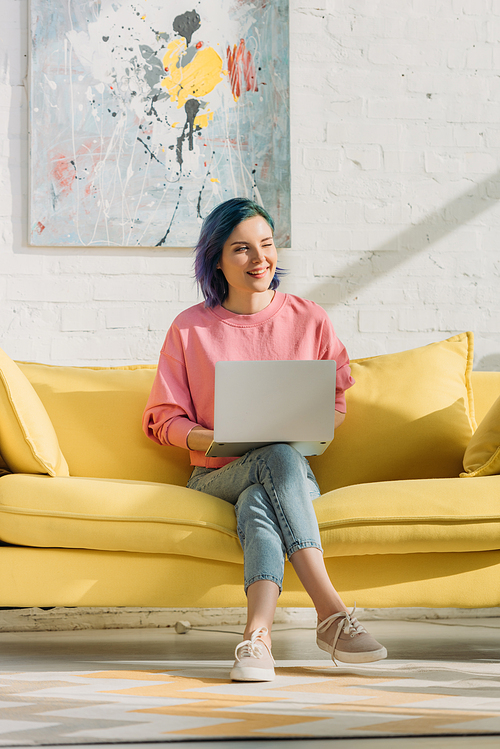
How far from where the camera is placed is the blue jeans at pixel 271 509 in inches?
61.9

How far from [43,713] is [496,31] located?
9.28 feet

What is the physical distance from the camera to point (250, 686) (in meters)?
1.44

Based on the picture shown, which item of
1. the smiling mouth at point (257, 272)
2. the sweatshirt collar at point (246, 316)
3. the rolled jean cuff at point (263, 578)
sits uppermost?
the smiling mouth at point (257, 272)

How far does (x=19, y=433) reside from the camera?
1.85 m

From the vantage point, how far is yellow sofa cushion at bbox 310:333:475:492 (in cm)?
212

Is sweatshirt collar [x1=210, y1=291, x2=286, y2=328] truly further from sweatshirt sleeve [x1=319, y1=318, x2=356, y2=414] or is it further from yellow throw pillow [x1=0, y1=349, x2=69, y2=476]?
yellow throw pillow [x1=0, y1=349, x2=69, y2=476]

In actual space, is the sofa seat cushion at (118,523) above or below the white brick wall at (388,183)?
below

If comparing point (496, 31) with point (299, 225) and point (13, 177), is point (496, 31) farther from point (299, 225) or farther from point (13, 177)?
point (13, 177)

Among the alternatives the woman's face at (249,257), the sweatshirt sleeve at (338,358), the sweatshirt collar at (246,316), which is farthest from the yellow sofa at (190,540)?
the woman's face at (249,257)

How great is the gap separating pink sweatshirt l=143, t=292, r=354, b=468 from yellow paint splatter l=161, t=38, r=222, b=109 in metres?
1.05

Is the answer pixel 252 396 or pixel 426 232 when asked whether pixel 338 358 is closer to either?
pixel 252 396

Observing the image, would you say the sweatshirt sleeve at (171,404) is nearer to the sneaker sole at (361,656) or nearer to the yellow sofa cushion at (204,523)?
the yellow sofa cushion at (204,523)

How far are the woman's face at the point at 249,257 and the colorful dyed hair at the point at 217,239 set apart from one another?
19mm

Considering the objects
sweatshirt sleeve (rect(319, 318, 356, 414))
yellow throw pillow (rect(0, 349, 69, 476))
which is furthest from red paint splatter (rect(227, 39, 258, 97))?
yellow throw pillow (rect(0, 349, 69, 476))
